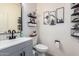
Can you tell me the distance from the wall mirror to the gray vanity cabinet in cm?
41

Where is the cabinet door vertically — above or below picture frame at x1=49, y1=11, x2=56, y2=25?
below

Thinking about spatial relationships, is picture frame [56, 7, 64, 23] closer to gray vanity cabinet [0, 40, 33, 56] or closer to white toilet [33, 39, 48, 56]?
white toilet [33, 39, 48, 56]

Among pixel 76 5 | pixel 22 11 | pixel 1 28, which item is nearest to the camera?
pixel 76 5

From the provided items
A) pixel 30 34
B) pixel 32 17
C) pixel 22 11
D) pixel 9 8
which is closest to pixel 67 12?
pixel 32 17

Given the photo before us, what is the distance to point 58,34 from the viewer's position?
5.86 ft

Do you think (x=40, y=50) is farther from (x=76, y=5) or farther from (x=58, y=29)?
(x=76, y=5)

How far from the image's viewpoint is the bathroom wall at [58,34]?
171 centimetres

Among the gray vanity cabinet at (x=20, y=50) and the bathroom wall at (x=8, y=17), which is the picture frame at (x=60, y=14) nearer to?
the gray vanity cabinet at (x=20, y=50)

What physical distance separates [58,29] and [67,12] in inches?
13.2

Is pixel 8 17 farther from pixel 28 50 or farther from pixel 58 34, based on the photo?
pixel 58 34

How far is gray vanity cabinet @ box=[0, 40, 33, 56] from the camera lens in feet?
4.66

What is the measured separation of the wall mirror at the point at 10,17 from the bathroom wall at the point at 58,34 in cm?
46

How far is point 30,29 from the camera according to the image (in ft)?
5.87

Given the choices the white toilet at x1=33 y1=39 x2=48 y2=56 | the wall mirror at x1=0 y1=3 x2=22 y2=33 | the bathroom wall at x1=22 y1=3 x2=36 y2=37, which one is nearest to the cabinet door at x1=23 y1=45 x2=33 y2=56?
the white toilet at x1=33 y1=39 x2=48 y2=56
